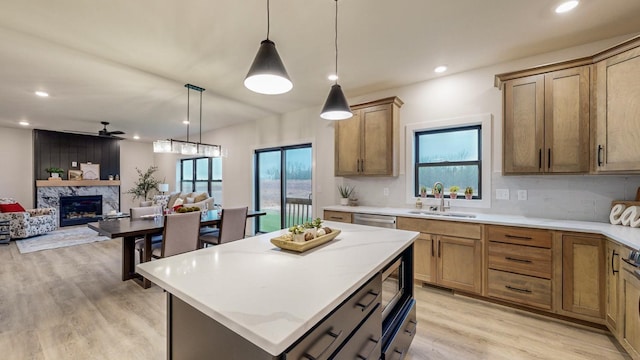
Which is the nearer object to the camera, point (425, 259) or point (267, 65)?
point (267, 65)

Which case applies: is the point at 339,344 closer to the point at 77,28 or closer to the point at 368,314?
the point at 368,314

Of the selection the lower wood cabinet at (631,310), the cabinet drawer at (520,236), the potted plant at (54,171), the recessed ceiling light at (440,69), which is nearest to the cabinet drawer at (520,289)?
the cabinet drawer at (520,236)

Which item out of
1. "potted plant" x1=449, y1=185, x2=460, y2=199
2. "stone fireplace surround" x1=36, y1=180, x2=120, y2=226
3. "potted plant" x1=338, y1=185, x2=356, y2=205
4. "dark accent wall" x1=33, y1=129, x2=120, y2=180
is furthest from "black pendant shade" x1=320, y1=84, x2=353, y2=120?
"dark accent wall" x1=33, y1=129, x2=120, y2=180

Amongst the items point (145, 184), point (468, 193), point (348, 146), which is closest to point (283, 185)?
point (348, 146)

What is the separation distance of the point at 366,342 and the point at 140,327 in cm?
223

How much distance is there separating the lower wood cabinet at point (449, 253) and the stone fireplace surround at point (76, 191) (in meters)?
8.93

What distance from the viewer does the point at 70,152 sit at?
7.39 m

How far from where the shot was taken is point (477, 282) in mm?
2748

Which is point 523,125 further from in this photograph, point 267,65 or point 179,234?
point 179,234

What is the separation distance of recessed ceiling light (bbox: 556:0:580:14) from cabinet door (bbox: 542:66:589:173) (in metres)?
0.63

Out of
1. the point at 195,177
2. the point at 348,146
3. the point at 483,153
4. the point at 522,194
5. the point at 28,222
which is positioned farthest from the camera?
the point at 195,177

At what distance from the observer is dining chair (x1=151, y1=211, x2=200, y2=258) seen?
2910 millimetres

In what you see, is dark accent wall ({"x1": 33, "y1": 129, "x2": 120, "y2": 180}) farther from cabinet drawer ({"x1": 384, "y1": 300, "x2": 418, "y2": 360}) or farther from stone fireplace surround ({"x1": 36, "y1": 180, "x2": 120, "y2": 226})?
cabinet drawer ({"x1": 384, "y1": 300, "x2": 418, "y2": 360})

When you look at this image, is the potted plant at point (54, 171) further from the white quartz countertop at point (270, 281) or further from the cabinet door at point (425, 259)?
the cabinet door at point (425, 259)
